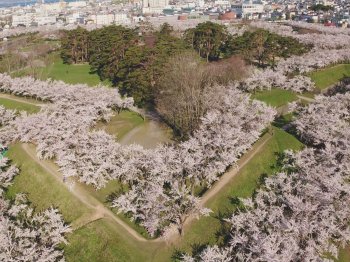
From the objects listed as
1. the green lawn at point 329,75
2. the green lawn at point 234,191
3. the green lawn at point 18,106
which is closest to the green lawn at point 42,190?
the green lawn at point 234,191

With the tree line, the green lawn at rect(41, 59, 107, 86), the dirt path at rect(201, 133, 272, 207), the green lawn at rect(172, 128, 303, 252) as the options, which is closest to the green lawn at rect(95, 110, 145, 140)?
the tree line

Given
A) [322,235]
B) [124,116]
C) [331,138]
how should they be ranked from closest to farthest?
[322,235] < [331,138] < [124,116]

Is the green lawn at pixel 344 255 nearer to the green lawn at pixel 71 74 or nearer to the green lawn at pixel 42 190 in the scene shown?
the green lawn at pixel 42 190

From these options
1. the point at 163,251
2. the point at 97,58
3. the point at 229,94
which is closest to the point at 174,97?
the point at 229,94

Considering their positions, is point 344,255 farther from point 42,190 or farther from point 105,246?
point 42,190

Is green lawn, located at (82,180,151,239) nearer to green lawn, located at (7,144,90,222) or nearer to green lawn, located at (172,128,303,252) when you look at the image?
green lawn, located at (7,144,90,222)

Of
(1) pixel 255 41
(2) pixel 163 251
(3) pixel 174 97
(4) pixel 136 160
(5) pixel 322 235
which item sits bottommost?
(2) pixel 163 251

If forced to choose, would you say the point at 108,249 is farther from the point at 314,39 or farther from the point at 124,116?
the point at 314,39

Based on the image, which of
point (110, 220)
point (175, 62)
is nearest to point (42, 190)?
point (110, 220)
